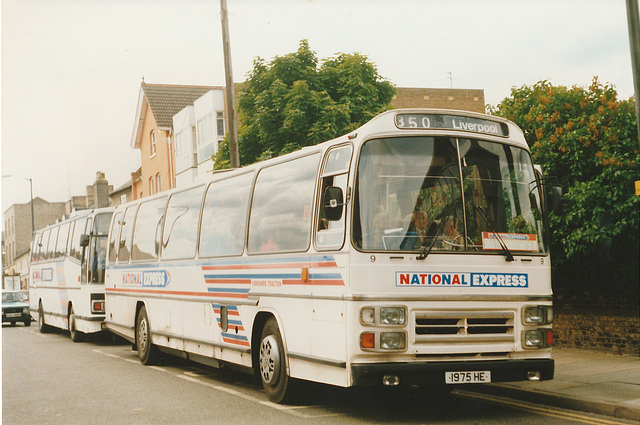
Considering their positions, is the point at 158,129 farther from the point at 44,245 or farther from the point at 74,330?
the point at 74,330

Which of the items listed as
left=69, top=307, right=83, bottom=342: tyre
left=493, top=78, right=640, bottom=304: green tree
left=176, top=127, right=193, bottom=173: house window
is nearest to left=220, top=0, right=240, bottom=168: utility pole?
left=69, top=307, right=83, bottom=342: tyre

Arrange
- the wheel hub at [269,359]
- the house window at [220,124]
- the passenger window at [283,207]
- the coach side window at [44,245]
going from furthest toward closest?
the house window at [220,124], the coach side window at [44,245], the wheel hub at [269,359], the passenger window at [283,207]

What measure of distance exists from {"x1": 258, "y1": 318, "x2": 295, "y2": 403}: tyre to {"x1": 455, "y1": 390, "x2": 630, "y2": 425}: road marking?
2.36 meters

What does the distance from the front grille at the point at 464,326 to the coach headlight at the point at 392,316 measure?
17cm

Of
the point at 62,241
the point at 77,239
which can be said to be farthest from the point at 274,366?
the point at 62,241

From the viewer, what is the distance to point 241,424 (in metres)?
7.98

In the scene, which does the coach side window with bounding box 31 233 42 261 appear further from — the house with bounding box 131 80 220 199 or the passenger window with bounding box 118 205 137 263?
the house with bounding box 131 80 220 199

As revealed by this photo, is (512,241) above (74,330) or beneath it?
above

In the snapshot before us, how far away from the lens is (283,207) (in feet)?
31.1

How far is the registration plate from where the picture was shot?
7727 millimetres

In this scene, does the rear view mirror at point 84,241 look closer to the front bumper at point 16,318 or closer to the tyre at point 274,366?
the tyre at point 274,366

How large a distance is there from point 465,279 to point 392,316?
0.87 m

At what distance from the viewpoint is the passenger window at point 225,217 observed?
34.6 ft

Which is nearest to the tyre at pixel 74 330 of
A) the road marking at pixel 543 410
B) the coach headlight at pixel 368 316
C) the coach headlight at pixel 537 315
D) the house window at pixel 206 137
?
Result: the road marking at pixel 543 410
